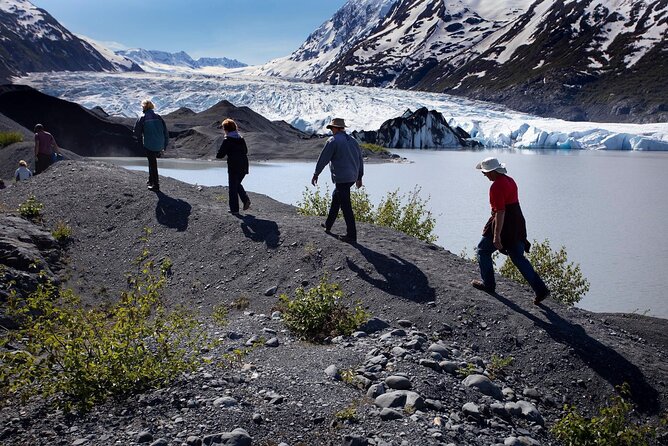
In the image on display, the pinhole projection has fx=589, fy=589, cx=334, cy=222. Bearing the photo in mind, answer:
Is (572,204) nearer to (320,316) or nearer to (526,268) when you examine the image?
(526,268)

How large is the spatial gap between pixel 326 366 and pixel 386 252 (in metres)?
3.56

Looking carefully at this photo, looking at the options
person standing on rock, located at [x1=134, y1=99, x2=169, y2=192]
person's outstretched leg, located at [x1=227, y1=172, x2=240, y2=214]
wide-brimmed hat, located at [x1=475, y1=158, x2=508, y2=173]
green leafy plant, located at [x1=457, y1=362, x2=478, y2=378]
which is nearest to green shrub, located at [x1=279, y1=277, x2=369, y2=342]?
green leafy plant, located at [x1=457, y1=362, x2=478, y2=378]

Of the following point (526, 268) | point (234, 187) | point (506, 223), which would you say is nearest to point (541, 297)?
point (526, 268)

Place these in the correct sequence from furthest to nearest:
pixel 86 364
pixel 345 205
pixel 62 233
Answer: pixel 62 233
pixel 345 205
pixel 86 364

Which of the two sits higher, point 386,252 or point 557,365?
point 386,252

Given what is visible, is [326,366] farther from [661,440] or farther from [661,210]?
[661,210]

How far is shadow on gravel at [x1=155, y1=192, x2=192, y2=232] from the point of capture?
1098 centimetres

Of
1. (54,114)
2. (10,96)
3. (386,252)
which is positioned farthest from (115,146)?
(386,252)

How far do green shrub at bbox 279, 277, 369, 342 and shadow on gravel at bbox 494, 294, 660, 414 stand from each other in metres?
2.17

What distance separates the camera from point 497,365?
6395 millimetres

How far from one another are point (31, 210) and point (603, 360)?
34.4 feet

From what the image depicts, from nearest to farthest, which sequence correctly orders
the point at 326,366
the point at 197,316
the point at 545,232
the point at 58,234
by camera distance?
1. the point at 326,366
2. the point at 197,316
3. the point at 58,234
4. the point at 545,232

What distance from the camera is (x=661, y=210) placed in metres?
19.4

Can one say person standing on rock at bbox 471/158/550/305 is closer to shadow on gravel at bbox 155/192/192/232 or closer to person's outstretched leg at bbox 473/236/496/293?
person's outstretched leg at bbox 473/236/496/293
